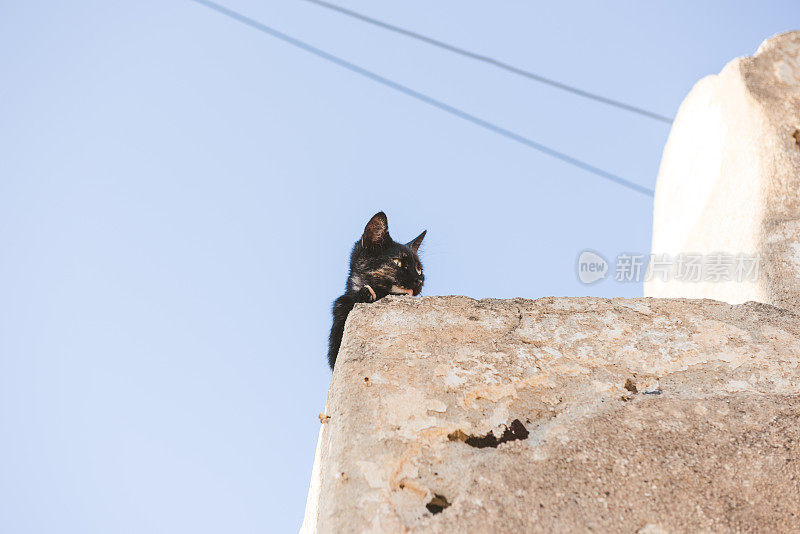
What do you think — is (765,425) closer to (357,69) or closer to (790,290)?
(790,290)

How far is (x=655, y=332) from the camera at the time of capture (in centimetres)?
198

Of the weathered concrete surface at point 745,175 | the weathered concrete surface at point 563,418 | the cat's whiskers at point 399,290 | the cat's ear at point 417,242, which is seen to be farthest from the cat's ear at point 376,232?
the weathered concrete surface at point 745,175

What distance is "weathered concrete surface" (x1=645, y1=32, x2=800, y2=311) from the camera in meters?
2.50

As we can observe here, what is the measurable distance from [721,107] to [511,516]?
2.34 metres

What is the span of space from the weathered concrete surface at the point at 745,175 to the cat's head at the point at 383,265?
1.25m

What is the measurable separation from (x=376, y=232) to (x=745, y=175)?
4.94 feet

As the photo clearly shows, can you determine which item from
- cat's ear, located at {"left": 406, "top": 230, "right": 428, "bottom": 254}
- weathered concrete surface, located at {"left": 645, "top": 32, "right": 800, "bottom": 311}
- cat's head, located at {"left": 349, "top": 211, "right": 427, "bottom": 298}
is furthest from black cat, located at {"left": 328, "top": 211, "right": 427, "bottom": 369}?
weathered concrete surface, located at {"left": 645, "top": 32, "right": 800, "bottom": 311}

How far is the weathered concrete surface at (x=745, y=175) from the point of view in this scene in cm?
250

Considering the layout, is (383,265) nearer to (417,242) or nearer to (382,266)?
(382,266)

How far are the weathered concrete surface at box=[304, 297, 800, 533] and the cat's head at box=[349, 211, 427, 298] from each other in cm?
86
